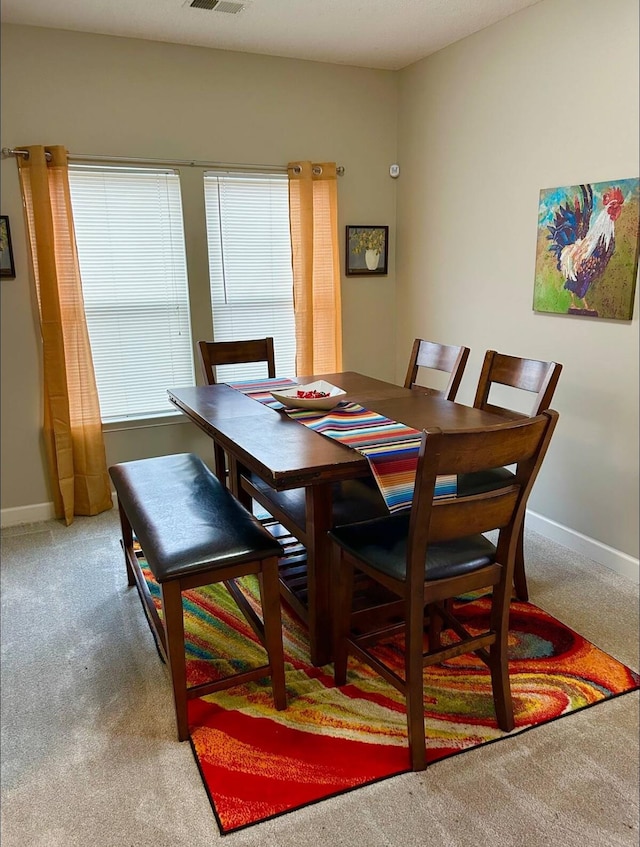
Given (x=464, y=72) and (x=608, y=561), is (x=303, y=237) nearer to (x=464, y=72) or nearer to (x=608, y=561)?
(x=464, y=72)

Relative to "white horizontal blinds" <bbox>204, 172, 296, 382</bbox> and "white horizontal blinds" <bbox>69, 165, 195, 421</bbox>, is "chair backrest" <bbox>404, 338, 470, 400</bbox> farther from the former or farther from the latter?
"white horizontal blinds" <bbox>69, 165, 195, 421</bbox>

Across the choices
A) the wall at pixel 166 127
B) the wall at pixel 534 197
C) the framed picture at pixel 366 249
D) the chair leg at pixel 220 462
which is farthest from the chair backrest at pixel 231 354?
the wall at pixel 534 197

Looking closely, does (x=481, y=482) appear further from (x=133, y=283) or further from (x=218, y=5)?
(x=218, y=5)

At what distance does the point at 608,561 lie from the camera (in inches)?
116

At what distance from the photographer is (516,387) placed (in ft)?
8.55

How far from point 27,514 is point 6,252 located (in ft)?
4.77

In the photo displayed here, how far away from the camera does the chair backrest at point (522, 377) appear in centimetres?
242

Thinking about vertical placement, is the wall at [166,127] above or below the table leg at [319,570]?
above

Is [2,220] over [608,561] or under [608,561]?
over

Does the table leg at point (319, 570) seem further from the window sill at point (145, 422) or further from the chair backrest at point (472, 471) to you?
the window sill at point (145, 422)

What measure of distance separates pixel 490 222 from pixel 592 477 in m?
1.48

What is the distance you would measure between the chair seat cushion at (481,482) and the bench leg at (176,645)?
3.53 ft

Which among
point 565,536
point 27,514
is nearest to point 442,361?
point 565,536

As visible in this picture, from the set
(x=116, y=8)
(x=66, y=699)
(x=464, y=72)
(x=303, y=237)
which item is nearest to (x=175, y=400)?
(x=66, y=699)
